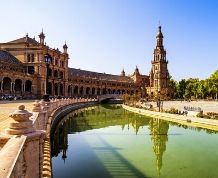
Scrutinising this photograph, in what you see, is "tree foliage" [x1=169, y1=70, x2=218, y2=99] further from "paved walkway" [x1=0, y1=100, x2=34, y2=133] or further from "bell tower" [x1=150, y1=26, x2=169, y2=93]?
"paved walkway" [x1=0, y1=100, x2=34, y2=133]

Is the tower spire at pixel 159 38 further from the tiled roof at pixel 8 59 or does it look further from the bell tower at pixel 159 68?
the tiled roof at pixel 8 59

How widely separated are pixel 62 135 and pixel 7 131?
69.9 ft

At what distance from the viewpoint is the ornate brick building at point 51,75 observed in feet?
224

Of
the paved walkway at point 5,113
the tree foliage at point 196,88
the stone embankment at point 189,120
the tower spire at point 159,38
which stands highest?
the tower spire at point 159,38

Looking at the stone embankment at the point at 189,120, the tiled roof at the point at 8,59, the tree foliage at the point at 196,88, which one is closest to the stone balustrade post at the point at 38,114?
the stone embankment at the point at 189,120

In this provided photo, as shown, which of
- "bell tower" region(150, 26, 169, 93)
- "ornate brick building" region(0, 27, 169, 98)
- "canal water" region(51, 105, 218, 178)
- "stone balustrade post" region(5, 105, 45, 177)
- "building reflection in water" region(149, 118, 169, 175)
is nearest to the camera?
"stone balustrade post" region(5, 105, 45, 177)

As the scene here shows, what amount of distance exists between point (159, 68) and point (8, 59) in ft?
230

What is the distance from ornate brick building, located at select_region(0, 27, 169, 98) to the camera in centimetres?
6819

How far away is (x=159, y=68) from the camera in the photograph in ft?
407

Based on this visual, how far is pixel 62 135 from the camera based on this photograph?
2780 centimetres

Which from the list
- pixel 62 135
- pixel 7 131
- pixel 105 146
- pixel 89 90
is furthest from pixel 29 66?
pixel 7 131

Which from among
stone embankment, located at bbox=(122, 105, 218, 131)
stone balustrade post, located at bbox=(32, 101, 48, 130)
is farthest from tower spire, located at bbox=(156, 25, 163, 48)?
stone balustrade post, located at bbox=(32, 101, 48, 130)

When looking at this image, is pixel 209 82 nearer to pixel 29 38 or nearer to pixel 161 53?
pixel 161 53

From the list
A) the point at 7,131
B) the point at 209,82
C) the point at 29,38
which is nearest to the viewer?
the point at 7,131
